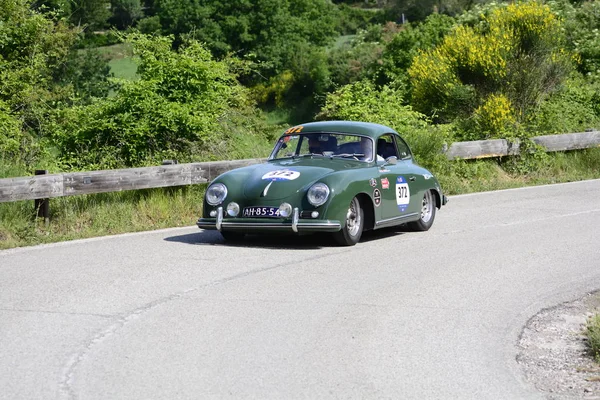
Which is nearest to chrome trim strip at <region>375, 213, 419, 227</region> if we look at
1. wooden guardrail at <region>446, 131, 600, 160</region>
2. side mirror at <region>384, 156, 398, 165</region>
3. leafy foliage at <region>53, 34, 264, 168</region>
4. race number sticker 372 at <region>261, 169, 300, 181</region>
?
side mirror at <region>384, 156, 398, 165</region>

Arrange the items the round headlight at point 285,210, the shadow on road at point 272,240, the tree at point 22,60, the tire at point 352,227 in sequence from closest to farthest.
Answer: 1. the round headlight at point 285,210
2. the tire at point 352,227
3. the shadow on road at point 272,240
4. the tree at point 22,60

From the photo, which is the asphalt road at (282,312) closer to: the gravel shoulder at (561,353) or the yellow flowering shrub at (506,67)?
the gravel shoulder at (561,353)

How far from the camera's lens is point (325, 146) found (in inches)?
508

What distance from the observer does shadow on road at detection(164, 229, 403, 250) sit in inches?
472

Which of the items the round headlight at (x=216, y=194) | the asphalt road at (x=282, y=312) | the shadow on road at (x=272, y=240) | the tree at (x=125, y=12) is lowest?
the asphalt road at (x=282, y=312)

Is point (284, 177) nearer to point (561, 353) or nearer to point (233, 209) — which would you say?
point (233, 209)

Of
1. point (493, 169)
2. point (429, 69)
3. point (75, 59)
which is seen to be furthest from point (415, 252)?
point (75, 59)

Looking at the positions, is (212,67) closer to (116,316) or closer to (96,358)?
(116,316)

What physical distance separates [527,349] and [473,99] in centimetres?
1817

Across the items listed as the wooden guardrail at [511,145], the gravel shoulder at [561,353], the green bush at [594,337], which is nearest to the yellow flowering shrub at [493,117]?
the wooden guardrail at [511,145]

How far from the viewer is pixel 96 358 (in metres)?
6.75

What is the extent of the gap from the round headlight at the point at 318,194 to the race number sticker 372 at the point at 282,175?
37cm

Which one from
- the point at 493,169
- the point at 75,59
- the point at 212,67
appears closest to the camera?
the point at 212,67

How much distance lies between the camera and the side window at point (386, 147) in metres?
13.1
